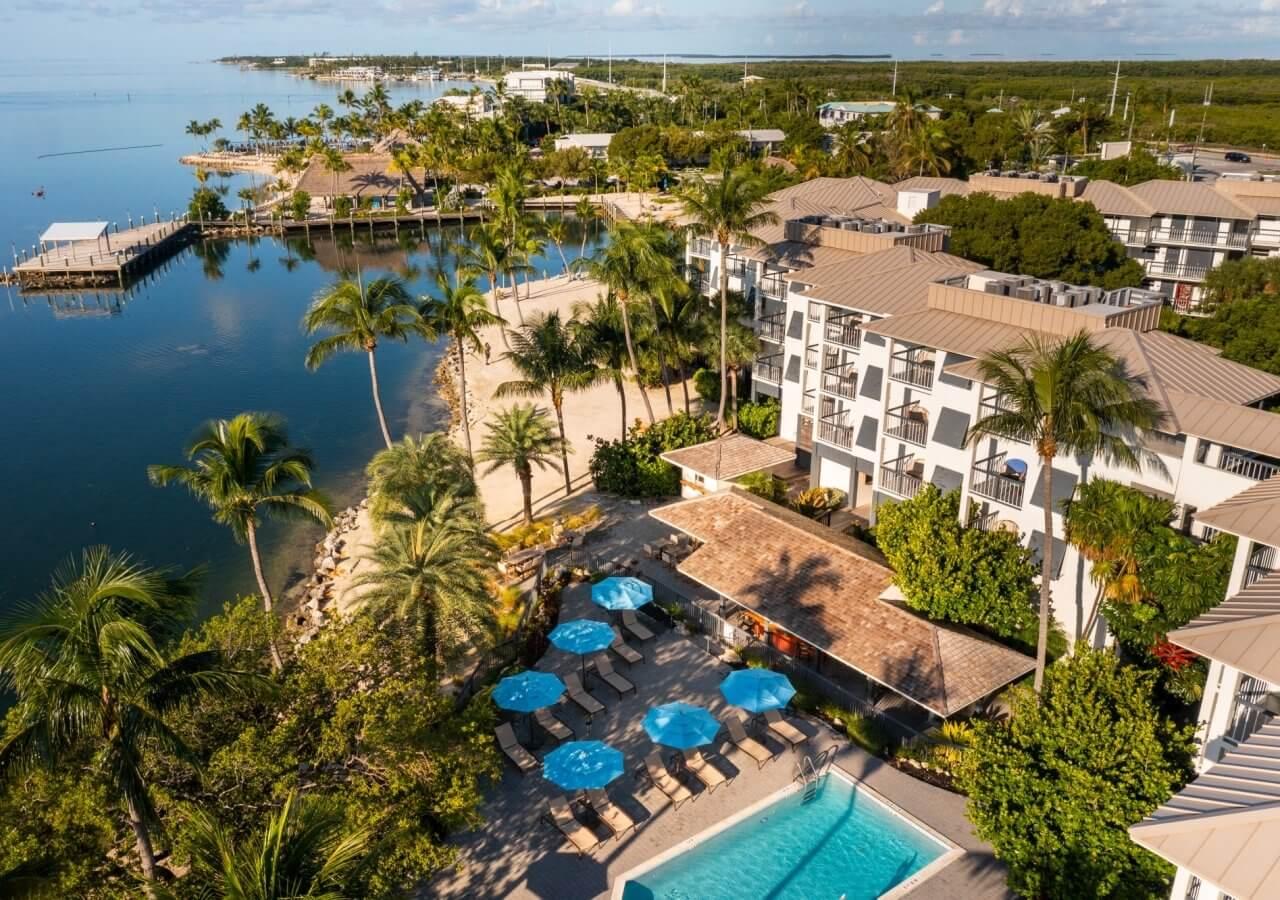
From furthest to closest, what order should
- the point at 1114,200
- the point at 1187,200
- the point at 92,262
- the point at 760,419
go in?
the point at 92,262 → the point at 1114,200 → the point at 1187,200 → the point at 760,419

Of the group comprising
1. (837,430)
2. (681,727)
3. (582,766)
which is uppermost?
(837,430)

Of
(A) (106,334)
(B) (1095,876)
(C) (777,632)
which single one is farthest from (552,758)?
(A) (106,334)

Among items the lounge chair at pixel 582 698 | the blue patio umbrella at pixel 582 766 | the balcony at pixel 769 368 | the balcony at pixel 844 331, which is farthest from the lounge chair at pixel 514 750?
the balcony at pixel 769 368

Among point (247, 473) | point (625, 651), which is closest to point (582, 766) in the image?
point (625, 651)

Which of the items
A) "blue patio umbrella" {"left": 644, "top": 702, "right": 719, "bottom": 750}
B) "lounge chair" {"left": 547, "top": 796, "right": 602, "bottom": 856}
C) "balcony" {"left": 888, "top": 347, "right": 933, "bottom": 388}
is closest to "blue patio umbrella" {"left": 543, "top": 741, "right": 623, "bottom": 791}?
"lounge chair" {"left": 547, "top": 796, "right": 602, "bottom": 856}

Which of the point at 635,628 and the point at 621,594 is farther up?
the point at 621,594

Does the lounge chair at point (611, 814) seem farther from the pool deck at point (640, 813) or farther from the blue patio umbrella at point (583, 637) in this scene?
the blue patio umbrella at point (583, 637)

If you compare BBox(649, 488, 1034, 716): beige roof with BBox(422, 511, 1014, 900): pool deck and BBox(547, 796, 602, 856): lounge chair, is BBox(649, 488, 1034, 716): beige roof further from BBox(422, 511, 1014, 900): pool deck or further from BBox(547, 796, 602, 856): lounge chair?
BBox(547, 796, 602, 856): lounge chair

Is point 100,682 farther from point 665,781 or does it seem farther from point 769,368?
point 769,368
